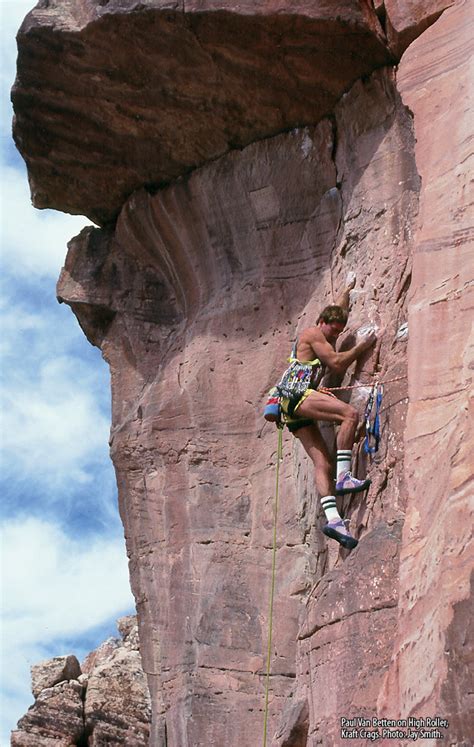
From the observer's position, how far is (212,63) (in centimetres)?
1252

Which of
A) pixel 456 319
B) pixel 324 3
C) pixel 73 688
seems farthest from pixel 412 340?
pixel 73 688

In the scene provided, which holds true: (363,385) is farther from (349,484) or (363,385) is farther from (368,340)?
(349,484)

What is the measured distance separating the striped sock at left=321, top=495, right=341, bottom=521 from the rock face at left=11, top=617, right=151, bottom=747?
Result: 18.8 ft

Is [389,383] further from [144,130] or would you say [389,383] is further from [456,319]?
[144,130]

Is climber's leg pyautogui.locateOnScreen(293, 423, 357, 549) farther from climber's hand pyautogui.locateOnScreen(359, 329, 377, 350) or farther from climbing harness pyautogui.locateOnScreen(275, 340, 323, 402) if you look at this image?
climber's hand pyautogui.locateOnScreen(359, 329, 377, 350)

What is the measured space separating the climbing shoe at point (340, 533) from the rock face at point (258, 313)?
11 centimetres

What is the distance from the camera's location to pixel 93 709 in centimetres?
1562

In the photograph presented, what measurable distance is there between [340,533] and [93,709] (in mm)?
6451

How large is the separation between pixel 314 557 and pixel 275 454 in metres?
1.40

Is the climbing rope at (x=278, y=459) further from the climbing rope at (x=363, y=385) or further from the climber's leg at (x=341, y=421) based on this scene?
the climber's leg at (x=341, y=421)

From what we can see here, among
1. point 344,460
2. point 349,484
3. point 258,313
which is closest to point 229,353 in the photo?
point 258,313

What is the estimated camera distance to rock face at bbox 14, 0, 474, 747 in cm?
948

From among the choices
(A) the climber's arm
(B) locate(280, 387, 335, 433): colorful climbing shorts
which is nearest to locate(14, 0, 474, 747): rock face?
(A) the climber's arm

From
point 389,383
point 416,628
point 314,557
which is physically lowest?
point 416,628
